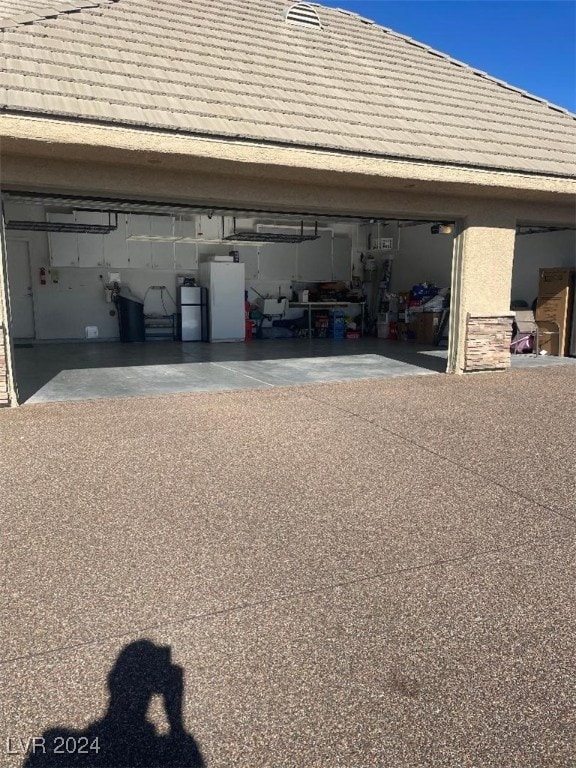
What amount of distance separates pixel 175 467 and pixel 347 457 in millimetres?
1503

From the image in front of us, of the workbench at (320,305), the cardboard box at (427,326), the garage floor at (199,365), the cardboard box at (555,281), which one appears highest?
the cardboard box at (555,281)

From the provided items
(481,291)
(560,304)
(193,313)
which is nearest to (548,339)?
(560,304)

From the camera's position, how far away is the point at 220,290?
50.8 feet

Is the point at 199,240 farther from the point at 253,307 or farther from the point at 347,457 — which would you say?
the point at 347,457

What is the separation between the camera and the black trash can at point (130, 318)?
1512cm

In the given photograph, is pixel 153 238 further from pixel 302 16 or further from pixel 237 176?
pixel 237 176

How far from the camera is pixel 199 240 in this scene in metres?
15.9

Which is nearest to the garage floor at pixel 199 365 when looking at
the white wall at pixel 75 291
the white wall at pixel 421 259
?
the white wall at pixel 75 291

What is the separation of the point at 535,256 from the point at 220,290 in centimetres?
833

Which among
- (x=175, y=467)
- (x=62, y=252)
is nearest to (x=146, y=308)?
(x=62, y=252)

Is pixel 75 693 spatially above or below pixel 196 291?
below

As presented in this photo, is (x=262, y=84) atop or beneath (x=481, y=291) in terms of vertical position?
atop

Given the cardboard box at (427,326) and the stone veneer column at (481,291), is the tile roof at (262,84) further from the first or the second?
the cardboard box at (427,326)

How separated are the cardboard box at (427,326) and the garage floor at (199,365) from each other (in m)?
0.97
